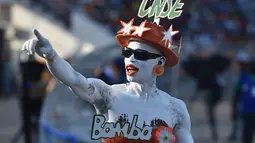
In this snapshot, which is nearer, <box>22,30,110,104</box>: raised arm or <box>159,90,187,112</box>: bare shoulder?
<box>22,30,110,104</box>: raised arm

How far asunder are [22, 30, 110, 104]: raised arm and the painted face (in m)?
0.19

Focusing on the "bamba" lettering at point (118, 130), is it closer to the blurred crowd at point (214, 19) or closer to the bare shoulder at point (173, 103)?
the bare shoulder at point (173, 103)

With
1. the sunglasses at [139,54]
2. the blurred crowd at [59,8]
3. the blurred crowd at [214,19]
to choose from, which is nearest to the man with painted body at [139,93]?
the sunglasses at [139,54]

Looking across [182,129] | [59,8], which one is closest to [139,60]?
[182,129]

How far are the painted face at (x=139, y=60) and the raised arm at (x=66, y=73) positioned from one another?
190 mm

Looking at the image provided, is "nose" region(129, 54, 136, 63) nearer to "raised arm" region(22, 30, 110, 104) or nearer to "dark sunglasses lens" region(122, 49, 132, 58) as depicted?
"dark sunglasses lens" region(122, 49, 132, 58)

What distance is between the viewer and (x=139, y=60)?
4.75 meters

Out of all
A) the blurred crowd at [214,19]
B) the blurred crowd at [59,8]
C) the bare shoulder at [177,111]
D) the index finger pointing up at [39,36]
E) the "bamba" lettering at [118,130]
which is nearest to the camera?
the index finger pointing up at [39,36]

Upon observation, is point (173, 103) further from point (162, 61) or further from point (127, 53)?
point (127, 53)

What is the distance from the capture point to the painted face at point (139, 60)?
15.6ft

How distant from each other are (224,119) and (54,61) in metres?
Result: 11.7

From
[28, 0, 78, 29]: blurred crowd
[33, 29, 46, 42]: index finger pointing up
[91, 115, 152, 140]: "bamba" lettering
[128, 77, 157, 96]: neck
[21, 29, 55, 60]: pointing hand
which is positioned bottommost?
[91, 115, 152, 140]: "bamba" lettering

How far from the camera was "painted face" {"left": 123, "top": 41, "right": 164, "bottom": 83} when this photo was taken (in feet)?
15.6

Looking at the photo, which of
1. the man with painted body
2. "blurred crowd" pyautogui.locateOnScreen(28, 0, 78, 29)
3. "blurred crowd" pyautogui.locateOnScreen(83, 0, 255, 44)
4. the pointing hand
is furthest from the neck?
"blurred crowd" pyautogui.locateOnScreen(28, 0, 78, 29)
